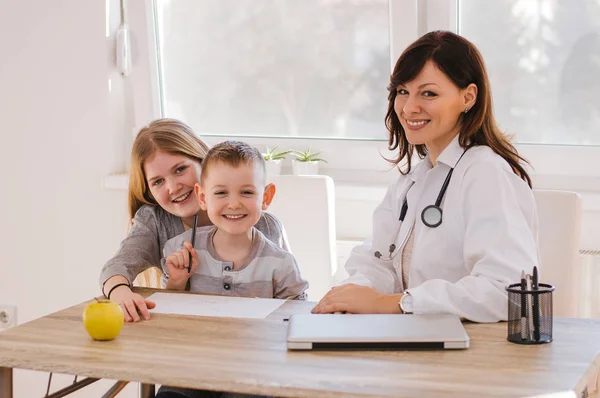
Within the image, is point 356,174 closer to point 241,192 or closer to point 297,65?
point 297,65

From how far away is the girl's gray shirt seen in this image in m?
2.28

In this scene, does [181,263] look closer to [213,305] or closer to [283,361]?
[213,305]

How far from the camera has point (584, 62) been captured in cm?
295

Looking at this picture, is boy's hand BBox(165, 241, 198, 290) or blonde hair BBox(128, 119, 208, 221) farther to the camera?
blonde hair BBox(128, 119, 208, 221)

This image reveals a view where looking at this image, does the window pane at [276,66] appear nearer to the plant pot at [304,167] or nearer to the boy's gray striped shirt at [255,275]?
the plant pot at [304,167]

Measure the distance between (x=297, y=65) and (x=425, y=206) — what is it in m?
1.44

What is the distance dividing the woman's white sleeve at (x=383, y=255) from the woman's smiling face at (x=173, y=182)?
1.51 feet

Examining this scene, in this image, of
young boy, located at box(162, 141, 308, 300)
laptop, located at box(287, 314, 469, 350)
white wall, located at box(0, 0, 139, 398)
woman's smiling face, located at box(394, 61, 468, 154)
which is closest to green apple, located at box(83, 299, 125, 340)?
laptop, located at box(287, 314, 469, 350)

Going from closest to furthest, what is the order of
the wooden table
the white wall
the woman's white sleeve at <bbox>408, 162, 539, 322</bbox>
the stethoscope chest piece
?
the wooden table → the woman's white sleeve at <bbox>408, 162, 539, 322</bbox> → the stethoscope chest piece → the white wall

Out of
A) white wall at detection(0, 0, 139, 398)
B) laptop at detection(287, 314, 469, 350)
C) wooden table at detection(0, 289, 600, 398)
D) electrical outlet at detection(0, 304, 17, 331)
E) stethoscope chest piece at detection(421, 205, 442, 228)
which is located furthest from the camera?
electrical outlet at detection(0, 304, 17, 331)

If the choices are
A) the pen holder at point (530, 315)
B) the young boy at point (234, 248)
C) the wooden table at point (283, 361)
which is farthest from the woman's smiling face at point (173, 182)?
the pen holder at point (530, 315)

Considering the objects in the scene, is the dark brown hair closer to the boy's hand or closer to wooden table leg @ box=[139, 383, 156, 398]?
the boy's hand

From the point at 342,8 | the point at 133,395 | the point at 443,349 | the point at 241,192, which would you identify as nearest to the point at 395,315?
the point at 443,349

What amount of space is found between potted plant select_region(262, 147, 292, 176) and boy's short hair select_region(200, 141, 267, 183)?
1.04 meters
